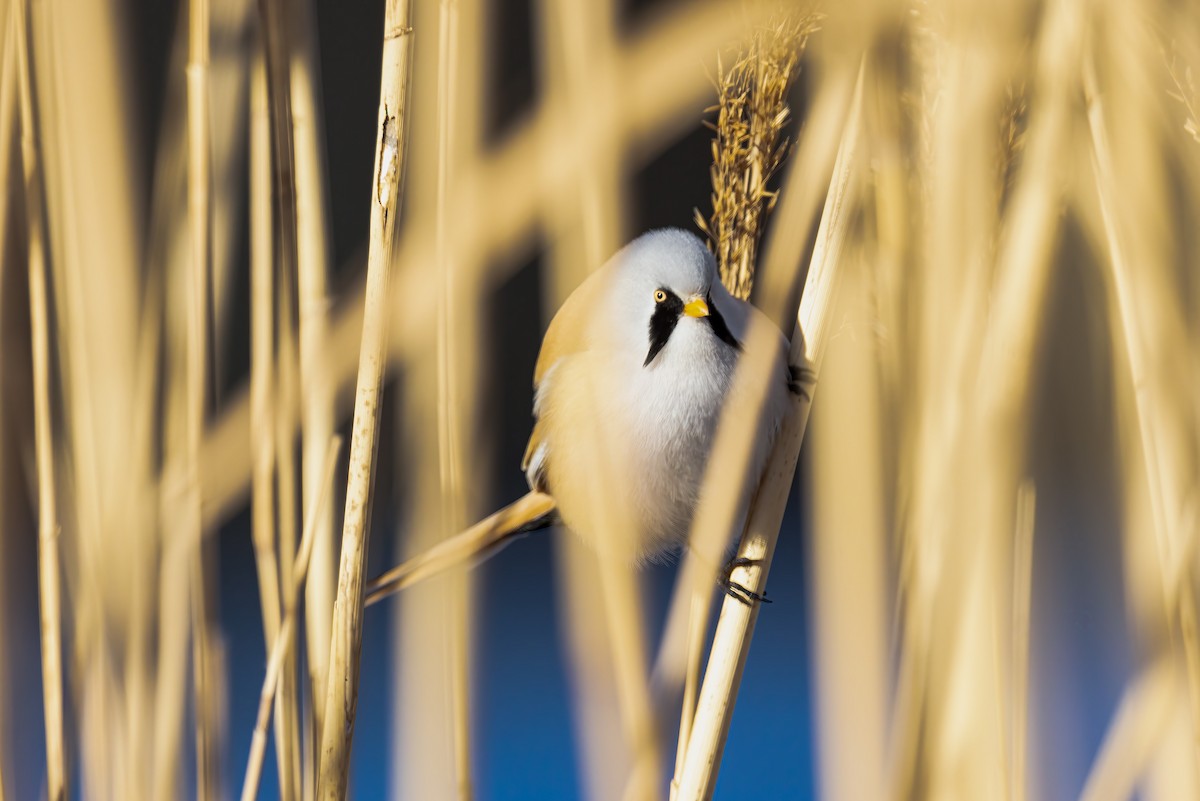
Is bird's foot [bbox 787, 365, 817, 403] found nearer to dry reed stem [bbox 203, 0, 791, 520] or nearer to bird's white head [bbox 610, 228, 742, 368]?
bird's white head [bbox 610, 228, 742, 368]

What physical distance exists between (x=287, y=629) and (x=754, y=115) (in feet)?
1.55

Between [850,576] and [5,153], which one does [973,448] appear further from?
[5,153]

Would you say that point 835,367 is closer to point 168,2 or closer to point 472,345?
point 472,345

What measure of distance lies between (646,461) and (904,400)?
269 mm

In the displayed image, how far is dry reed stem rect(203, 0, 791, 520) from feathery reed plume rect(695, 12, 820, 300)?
2 cm

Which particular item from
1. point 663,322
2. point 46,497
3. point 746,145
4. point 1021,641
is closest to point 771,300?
point 746,145

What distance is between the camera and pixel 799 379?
0.86 meters

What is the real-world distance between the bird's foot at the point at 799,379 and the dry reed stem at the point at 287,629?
35 cm

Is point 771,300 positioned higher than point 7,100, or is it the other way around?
point 7,100

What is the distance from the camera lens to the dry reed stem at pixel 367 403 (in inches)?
26.3

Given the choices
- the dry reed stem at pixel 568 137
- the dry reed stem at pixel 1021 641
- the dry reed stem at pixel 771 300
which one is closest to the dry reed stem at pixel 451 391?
the dry reed stem at pixel 568 137

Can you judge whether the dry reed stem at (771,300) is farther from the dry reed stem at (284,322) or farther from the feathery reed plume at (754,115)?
the dry reed stem at (284,322)

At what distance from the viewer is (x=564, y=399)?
105 cm

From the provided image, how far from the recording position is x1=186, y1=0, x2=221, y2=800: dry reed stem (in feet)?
2.43
